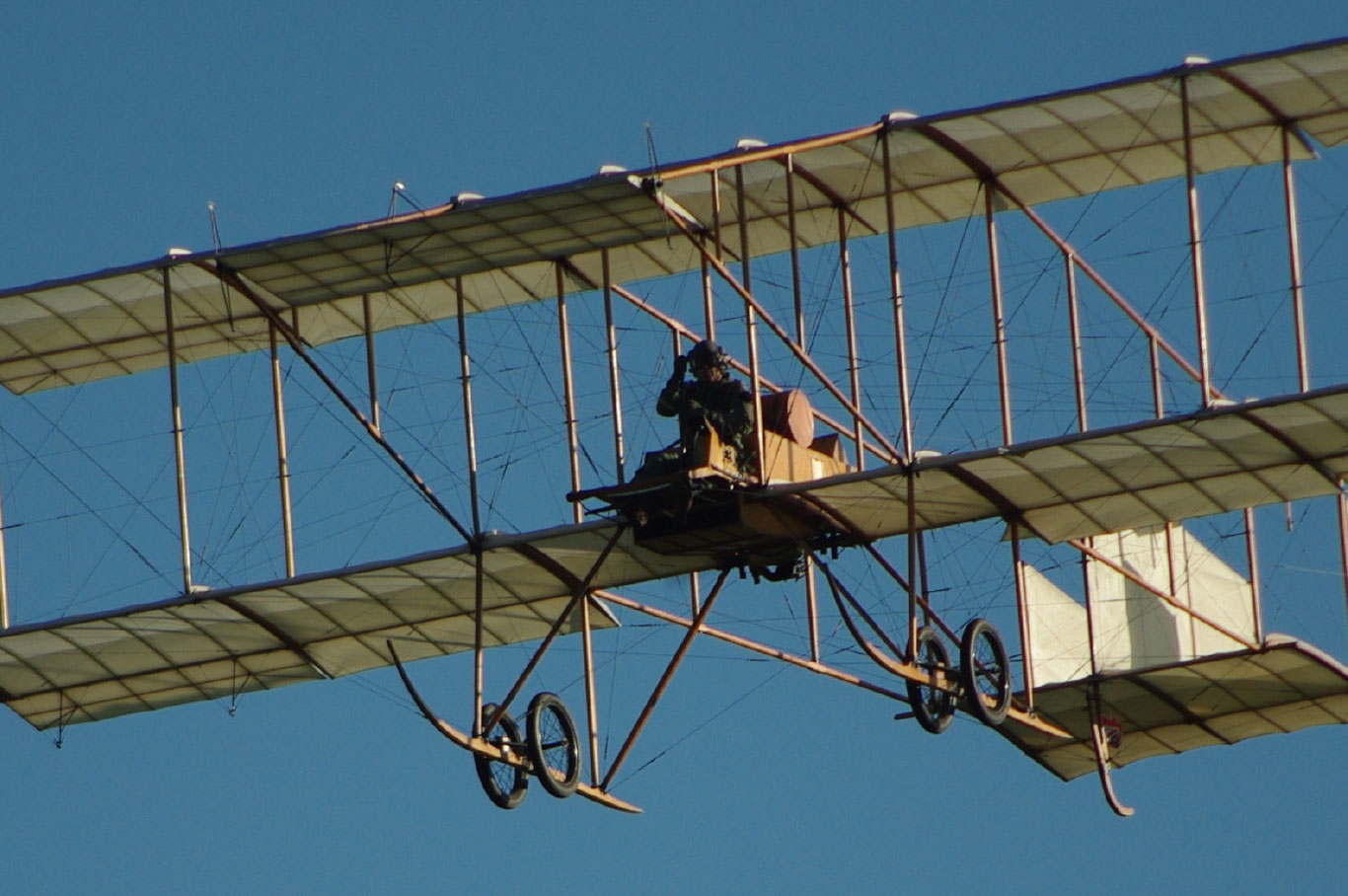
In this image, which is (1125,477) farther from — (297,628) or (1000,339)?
(297,628)

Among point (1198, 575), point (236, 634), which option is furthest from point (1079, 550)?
point (236, 634)

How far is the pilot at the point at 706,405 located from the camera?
32625 millimetres

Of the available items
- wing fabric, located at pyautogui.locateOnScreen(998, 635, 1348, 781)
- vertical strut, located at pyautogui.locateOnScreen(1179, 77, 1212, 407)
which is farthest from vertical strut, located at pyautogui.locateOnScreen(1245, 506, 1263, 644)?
vertical strut, located at pyautogui.locateOnScreen(1179, 77, 1212, 407)

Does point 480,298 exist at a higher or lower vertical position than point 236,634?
higher

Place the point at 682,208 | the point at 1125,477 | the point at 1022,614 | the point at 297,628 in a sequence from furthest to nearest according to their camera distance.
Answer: the point at 297,628 < the point at 1022,614 < the point at 682,208 < the point at 1125,477

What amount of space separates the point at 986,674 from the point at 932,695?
650mm

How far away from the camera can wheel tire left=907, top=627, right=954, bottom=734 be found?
33438 millimetres

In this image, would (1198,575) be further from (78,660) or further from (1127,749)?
(78,660)

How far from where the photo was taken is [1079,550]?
3916 centimetres

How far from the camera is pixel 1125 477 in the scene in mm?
34688

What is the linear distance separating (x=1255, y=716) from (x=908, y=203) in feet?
27.3

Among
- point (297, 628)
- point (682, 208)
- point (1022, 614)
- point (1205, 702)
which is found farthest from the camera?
point (1205, 702)

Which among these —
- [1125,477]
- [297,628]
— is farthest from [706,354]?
[297,628]

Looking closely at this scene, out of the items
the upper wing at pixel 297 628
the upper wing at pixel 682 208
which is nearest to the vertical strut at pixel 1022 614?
the upper wing at pixel 297 628
